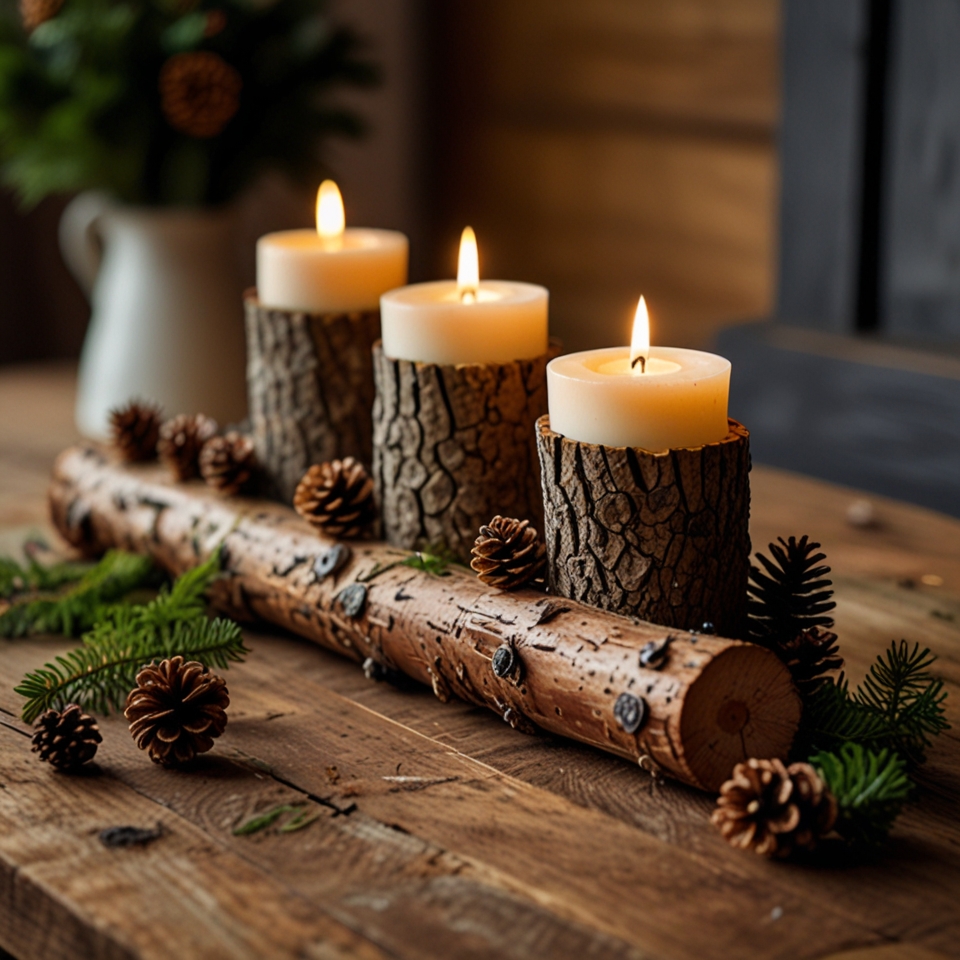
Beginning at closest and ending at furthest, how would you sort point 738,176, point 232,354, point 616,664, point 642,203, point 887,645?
point 616,664
point 887,645
point 232,354
point 738,176
point 642,203

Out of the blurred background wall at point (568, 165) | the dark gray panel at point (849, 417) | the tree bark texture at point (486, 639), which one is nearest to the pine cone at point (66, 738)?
the tree bark texture at point (486, 639)

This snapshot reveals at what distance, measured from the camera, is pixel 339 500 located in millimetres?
926

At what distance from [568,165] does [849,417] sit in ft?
2.34

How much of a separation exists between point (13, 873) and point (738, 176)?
1367 mm

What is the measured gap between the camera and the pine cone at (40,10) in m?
1.48

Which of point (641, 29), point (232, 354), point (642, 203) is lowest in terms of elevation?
point (232, 354)

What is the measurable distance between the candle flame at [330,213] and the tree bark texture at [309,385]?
78 millimetres

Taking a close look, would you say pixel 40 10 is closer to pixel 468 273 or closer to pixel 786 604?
pixel 468 273

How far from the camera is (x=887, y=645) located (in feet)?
3.10

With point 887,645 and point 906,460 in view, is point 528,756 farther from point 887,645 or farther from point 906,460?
point 906,460

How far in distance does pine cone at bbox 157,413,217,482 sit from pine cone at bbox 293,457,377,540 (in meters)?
0.17

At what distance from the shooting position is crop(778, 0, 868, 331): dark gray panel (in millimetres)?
1468

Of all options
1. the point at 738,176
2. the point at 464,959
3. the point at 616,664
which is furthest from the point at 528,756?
the point at 738,176

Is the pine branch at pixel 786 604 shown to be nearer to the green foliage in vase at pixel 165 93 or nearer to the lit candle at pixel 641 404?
the lit candle at pixel 641 404
